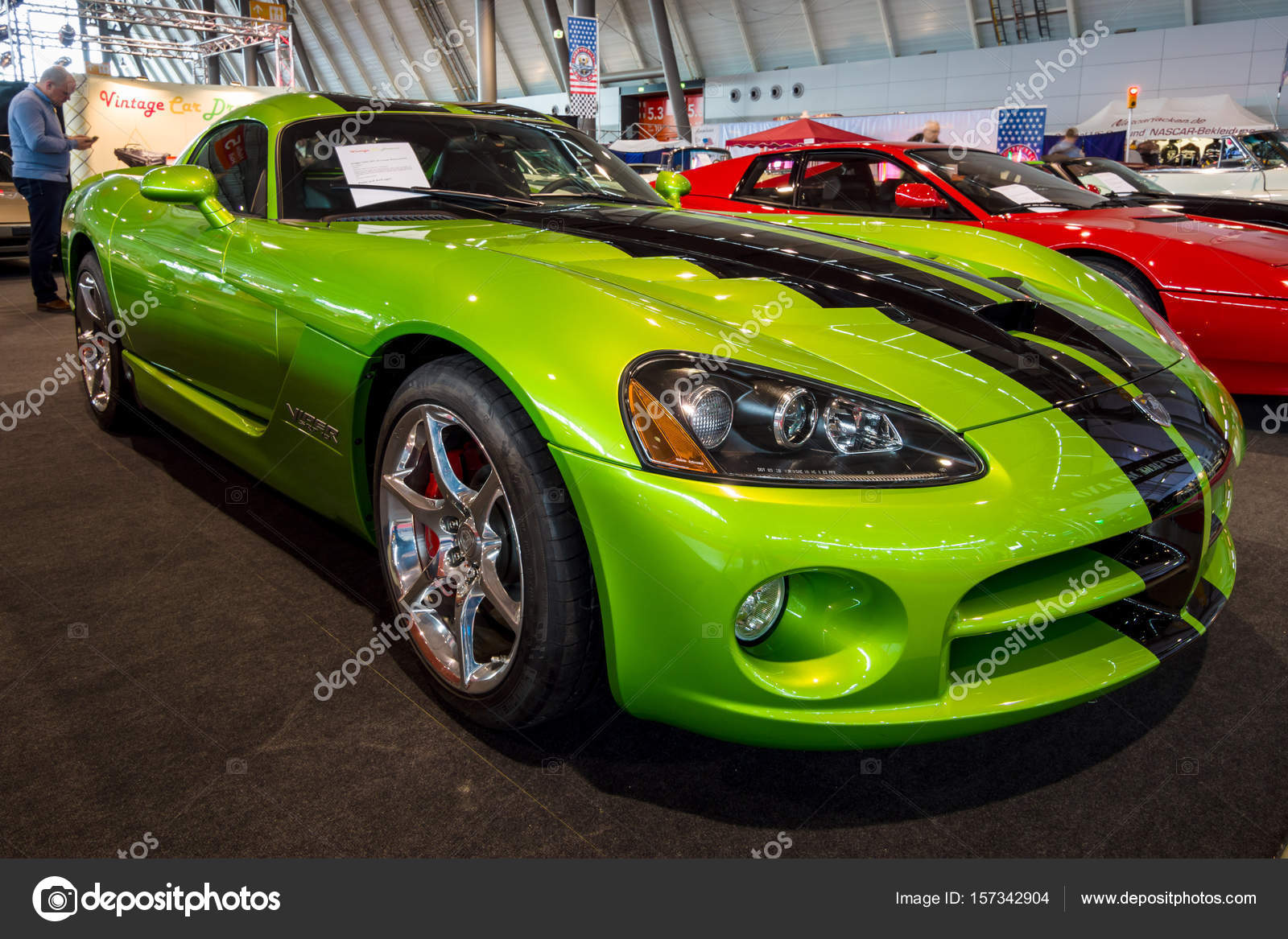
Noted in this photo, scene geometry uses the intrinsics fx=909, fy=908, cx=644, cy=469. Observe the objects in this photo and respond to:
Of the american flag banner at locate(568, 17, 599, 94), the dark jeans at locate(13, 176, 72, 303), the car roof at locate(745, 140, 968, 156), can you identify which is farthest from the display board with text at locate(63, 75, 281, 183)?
the car roof at locate(745, 140, 968, 156)

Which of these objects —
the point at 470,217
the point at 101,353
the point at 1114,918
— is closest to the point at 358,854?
the point at 1114,918

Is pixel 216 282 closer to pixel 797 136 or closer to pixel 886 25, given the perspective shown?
pixel 797 136

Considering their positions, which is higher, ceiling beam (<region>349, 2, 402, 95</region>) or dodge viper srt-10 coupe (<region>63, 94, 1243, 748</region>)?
ceiling beam (<region>349, 2, 402, 95</region>)

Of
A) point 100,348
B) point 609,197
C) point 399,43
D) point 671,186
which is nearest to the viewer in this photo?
point 609,197

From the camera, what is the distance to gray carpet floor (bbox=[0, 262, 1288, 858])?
4.54ft

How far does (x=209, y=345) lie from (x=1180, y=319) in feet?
11.7

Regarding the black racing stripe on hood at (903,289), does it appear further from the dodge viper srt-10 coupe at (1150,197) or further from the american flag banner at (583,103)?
the american flag banner at (583,103)

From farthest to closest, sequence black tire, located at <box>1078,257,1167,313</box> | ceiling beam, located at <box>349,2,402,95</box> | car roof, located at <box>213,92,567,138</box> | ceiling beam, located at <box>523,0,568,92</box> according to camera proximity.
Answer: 1. ceiling beam, located at <box>349,2,402,95</box>
2. ceiling beam, located at <box>523,0,568,92</box>
3. black tire, located at <box>1078,257,1167,313</box>
4. car roof, located at <box>213,92,567,138</box>

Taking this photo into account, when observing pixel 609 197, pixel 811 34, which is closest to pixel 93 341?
pixel 609 197

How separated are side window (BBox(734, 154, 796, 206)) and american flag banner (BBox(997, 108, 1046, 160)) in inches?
446

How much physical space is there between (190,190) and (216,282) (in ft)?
0.75

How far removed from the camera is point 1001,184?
14.7 ft

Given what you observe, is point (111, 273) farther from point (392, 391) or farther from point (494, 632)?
point (494, 632)

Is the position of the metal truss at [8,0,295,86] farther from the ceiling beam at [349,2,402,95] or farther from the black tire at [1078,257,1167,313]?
the black tire at [1078,257,1167,313]
